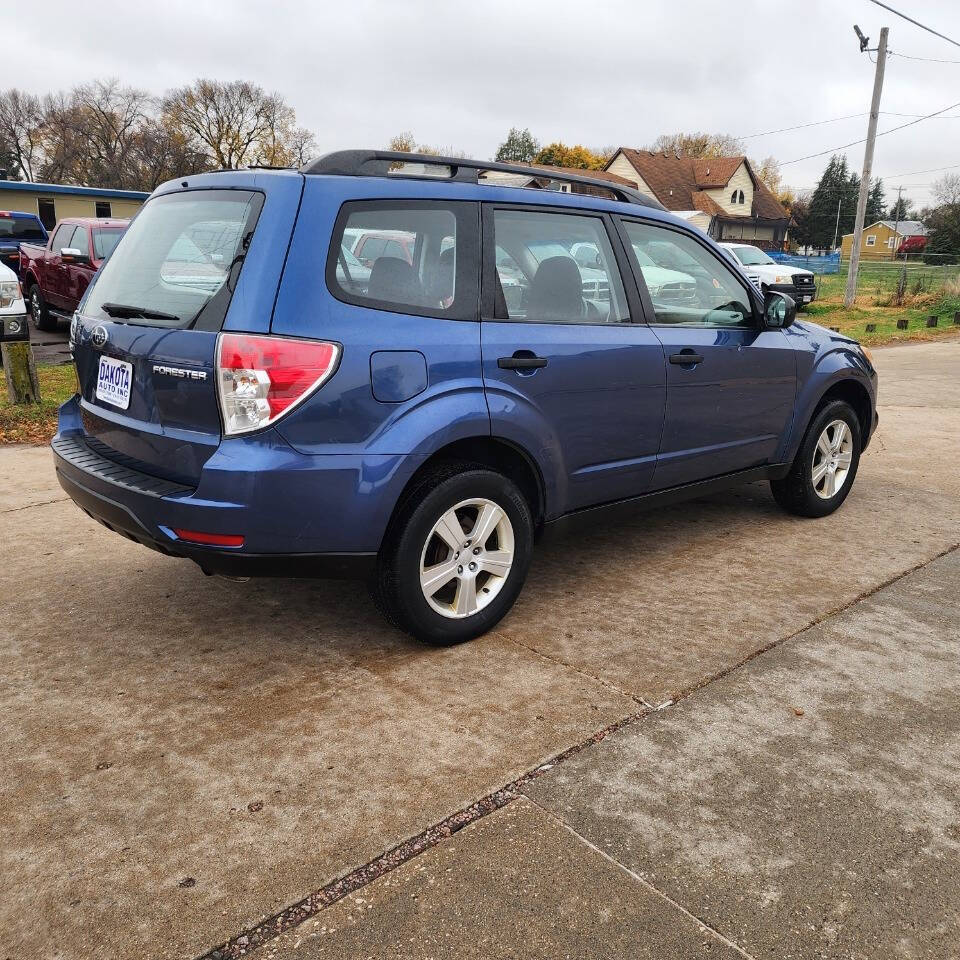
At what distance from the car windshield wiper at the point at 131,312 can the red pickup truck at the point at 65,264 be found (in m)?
8.98

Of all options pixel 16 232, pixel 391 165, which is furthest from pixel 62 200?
pixel 391 165

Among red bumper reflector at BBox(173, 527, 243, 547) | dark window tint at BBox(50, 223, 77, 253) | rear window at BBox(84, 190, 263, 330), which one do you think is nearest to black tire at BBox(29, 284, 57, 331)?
dark window tint at BBox(50, 223, 77, 253)

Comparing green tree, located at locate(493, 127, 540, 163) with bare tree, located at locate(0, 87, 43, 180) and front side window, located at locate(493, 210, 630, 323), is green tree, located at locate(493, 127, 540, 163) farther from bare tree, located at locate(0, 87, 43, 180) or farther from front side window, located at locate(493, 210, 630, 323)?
front side window, located at locate(493, 210, 630, 323)

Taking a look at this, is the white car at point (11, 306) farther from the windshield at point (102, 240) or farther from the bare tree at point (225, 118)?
the bare tree at point (225, 118)

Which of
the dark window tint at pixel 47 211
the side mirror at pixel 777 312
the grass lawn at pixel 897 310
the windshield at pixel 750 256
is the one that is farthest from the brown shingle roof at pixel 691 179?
the side mirror at pixel 777 312

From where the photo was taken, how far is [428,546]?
11.0ft

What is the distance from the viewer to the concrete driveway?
7.23ft

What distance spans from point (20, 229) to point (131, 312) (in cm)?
2002

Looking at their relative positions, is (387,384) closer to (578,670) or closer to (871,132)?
(578,670)

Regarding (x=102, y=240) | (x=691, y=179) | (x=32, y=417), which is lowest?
(x=32, y=417)

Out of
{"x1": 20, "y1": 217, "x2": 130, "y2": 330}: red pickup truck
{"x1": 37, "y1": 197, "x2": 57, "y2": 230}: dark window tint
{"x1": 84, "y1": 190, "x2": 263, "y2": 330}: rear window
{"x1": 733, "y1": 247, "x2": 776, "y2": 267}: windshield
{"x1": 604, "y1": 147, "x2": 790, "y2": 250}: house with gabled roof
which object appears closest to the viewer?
{"x1": 84, "y1": 190, "x2": 263, "y2": 330}: rear window

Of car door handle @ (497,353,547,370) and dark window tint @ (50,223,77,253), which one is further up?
dark window tint @ (50,223,77,253)

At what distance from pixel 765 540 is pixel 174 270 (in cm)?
336

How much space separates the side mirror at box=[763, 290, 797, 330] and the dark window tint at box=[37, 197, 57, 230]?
33635 millimetres
